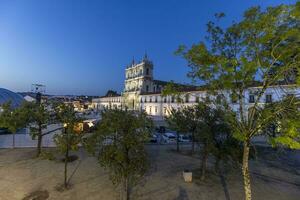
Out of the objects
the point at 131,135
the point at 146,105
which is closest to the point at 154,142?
the point at 131,135

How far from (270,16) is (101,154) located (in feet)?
29.9

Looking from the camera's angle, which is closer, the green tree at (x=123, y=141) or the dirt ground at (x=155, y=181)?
the green tree at (x=123, y=141)

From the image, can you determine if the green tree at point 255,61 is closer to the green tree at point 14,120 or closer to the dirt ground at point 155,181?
the dirt ground at point 155,181

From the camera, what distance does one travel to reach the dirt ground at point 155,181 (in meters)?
13.3

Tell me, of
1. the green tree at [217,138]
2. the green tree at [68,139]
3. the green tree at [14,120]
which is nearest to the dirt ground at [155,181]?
the green tree at [68,139]

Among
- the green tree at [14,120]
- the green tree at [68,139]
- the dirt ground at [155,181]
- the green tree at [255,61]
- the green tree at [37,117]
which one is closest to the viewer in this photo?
the green tree at [255,61]

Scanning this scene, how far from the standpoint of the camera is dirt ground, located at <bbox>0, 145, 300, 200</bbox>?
13320mm

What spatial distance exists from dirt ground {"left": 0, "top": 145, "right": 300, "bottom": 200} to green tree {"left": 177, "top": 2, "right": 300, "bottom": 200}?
A: 4008 mm

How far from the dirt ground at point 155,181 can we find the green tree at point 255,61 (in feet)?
13.1

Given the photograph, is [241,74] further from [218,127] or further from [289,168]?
[289,168]

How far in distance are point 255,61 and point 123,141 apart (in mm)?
6379

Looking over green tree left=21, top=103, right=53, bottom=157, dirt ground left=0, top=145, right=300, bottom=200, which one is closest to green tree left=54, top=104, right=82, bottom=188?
dirt ground left=0, top=145, right=300, bottom=200

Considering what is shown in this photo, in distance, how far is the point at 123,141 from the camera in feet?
34.4

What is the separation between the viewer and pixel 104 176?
631 inches
